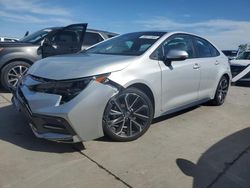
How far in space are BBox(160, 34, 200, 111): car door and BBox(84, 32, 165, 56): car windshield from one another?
25 centimetres

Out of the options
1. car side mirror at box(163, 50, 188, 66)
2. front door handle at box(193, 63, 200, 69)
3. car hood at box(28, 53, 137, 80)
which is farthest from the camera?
front door handle at box(193, 63, 200, 69)

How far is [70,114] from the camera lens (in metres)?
3.27

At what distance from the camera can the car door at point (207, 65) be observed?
5.29 meters

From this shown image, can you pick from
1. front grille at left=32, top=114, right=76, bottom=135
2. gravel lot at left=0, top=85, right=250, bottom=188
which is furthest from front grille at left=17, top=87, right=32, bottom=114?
gravel lot at left=0, top=85, right=250, bottom=188

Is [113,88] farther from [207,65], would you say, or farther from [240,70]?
[240,70]

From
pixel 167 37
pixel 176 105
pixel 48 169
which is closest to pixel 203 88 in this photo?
pixel 176 105

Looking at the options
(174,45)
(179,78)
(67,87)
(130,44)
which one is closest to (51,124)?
(67,87)

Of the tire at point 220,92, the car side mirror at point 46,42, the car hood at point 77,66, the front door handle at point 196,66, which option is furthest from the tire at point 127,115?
the car side mirror at point 46,42

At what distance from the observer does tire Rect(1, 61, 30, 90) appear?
21.8 feet

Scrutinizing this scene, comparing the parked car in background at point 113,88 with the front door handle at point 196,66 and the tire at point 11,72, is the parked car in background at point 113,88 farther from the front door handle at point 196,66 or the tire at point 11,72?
the tire at point 11,72

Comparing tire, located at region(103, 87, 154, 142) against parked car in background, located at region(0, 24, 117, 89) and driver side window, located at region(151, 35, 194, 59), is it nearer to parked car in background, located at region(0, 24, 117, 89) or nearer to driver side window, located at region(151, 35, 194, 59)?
driver side window, located at region(151, 35, 194, 59)

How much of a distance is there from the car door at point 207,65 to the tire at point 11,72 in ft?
12.5

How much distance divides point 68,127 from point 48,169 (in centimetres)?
49

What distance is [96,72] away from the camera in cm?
351
